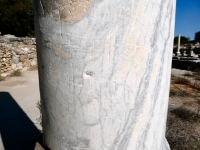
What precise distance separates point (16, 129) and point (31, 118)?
42cm

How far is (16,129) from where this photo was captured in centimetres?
259

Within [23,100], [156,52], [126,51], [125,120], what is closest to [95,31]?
[126,51]

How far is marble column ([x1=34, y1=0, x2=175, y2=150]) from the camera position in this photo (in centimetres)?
61

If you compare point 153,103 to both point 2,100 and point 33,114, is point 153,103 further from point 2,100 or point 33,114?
point 2,100

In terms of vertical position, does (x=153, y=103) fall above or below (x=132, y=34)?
below

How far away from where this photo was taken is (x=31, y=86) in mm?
5273

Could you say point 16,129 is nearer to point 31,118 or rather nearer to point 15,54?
point 31,118

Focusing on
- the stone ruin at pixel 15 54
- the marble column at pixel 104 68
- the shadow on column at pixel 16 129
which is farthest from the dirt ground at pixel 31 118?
the stone ruin at pixel 15 54

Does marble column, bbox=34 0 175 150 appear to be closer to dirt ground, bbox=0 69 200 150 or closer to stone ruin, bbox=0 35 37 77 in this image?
dirt ground, bbox=0 69 200 150

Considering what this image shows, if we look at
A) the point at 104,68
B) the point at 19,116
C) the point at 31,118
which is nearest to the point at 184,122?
the point at 31,118

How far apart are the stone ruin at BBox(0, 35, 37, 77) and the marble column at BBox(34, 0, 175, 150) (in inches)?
249

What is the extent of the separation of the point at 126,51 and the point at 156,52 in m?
0.14

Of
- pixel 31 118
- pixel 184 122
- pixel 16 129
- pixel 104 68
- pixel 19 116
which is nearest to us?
pixel 104 68

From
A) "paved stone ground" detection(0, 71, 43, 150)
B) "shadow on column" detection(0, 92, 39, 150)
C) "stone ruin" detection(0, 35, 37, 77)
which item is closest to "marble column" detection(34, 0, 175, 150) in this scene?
"paved stone ground" detection(0, 71, 43, 150)
